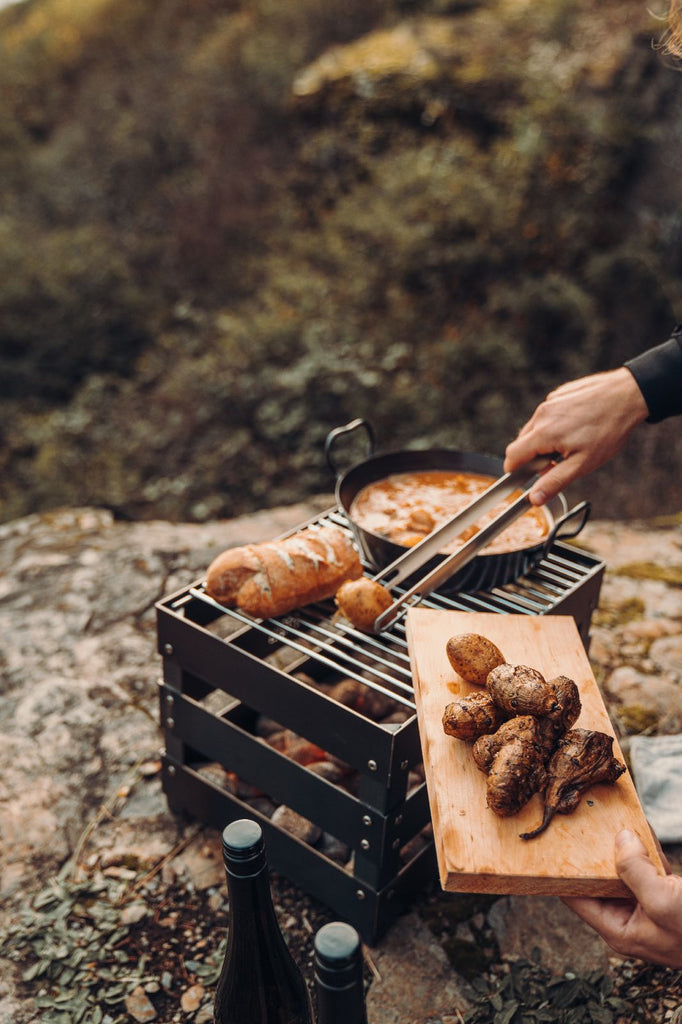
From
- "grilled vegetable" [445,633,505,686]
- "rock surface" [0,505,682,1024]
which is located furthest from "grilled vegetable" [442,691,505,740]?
"rock surface" [0,505,682,1024]

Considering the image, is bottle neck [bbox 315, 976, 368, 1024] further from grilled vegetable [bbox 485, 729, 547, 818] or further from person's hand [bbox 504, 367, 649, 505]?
person's hand [bbox 504, 367, 649, 505]

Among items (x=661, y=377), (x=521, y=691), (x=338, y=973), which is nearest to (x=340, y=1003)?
(x=338, y=973)

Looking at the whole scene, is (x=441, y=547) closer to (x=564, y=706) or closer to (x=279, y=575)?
(x=279, y=575)

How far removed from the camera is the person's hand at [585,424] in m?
2.56

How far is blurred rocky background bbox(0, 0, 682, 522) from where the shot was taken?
642 cm

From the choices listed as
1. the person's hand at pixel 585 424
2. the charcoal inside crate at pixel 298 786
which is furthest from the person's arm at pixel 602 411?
the charcoal inside crate at pixel 298 786

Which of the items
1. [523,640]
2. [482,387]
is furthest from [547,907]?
[482,387]

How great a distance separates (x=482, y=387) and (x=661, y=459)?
1.44 meters

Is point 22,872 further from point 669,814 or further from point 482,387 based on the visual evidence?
point 482,387

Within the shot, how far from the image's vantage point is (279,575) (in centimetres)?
246

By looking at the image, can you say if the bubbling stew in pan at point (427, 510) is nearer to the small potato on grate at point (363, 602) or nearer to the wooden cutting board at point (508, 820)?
the small potato on grate at point (363, 602)

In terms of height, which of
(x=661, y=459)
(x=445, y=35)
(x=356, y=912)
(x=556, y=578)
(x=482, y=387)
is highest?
(x=445, y=35)

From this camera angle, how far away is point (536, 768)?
1.86m

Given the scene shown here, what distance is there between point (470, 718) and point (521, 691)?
137mm
